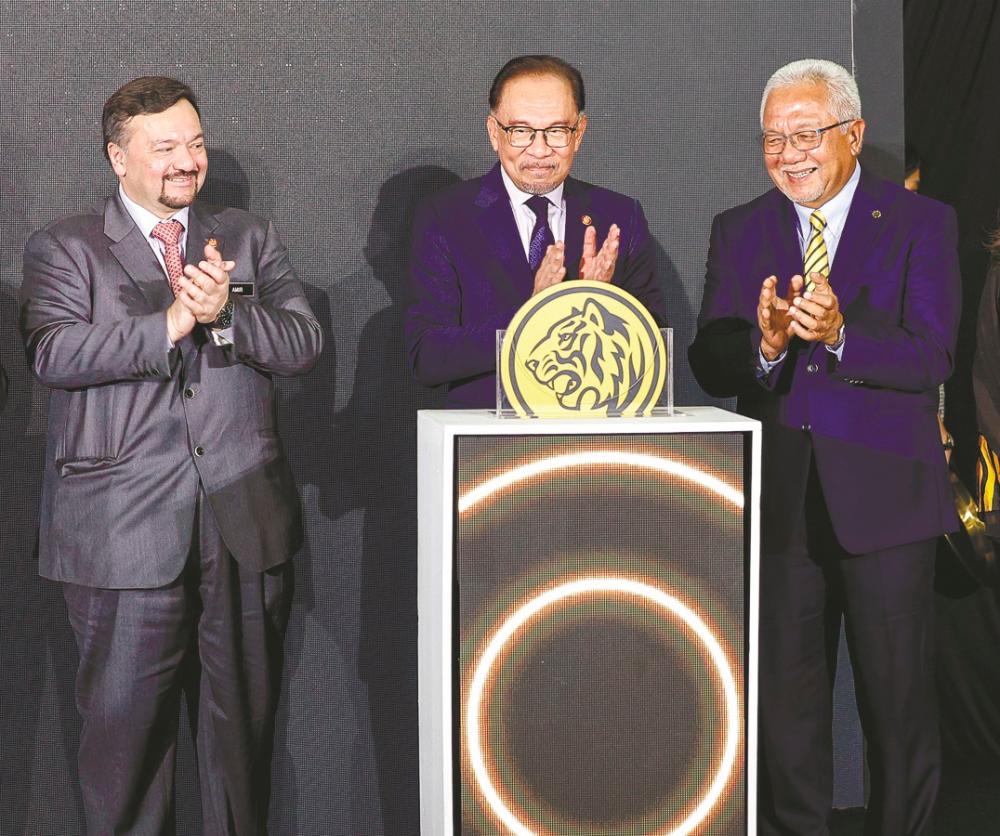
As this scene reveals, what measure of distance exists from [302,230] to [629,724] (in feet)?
5.64

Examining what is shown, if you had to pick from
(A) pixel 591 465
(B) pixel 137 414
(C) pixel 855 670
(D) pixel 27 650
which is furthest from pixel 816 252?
(D) pixel 27 650

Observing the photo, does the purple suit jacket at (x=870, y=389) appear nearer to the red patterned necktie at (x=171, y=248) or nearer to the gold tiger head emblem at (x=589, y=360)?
the gold tiger head emblem at (x=589, y=360)

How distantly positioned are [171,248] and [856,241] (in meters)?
1.55

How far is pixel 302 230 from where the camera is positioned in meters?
3.43

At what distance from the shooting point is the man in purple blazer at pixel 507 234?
2.80m

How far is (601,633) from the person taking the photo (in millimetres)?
2381

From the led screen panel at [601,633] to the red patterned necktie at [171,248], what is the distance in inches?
36.2

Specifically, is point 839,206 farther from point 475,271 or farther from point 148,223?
point 148,223

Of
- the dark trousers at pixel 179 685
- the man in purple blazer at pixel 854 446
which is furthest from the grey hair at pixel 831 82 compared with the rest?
the dark trousers at pixel 179 685

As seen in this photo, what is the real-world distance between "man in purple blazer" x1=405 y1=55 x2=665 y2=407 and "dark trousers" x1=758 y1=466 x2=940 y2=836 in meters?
0.69

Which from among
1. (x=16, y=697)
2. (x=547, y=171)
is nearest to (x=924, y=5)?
(x=547, y=171)

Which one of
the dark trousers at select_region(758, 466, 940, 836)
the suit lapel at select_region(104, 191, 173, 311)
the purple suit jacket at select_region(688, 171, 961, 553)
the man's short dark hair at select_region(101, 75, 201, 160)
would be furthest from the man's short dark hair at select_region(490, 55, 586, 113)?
the dark trousers at select_region(758, 466, 940, 836)

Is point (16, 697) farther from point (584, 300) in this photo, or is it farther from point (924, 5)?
point (924, 5)

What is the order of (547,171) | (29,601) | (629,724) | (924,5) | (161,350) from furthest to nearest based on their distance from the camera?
(924,5) < (29,601) < (547,171) < (161,350) < (629,724)
